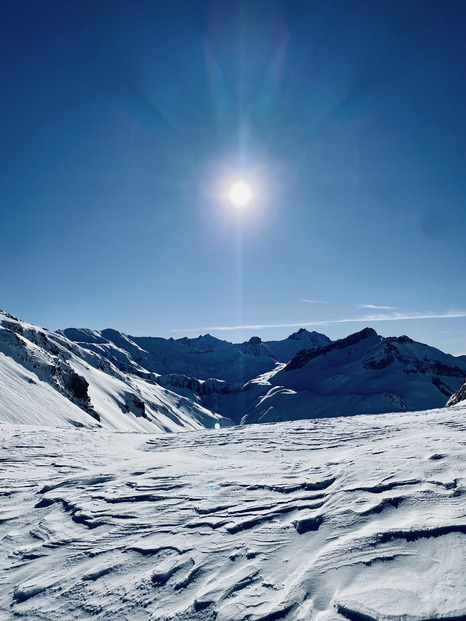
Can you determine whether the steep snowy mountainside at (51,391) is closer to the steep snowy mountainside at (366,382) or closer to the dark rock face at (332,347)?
the steep snowy mountainside at (366,382)

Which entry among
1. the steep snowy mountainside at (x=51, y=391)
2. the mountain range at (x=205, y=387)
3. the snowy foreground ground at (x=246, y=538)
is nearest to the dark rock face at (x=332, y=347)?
the mountain range at (x=205, y=387)

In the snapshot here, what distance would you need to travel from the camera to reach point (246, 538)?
388 cm

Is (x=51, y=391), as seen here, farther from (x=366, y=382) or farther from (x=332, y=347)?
(x=332, y=347)

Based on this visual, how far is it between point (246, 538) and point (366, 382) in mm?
115297

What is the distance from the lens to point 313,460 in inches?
277

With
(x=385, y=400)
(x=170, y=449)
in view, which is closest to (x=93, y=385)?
(x=170, y=449)

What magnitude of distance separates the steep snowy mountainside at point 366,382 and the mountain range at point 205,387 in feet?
1.19

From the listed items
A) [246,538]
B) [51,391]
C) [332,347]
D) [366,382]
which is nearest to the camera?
[246,538]

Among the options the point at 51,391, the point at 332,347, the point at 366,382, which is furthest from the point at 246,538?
the point at 332,347

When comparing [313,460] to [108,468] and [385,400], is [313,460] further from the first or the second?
[385,400]

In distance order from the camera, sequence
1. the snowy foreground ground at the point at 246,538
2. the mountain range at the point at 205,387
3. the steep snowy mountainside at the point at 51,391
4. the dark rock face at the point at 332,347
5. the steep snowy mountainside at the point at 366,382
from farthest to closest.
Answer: the dark rock face at the point at 332,347 < the steep snowy mountainside at the point at 366,382 < the mountain range at the point at 205,387 < the steep snowy mountainside at the point at 51,391 < the snowy foreground ground at the point at 246,538

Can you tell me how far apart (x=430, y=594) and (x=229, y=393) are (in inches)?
7389

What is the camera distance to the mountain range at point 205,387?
2426 cm

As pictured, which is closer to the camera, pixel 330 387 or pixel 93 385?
pixel 93 385
